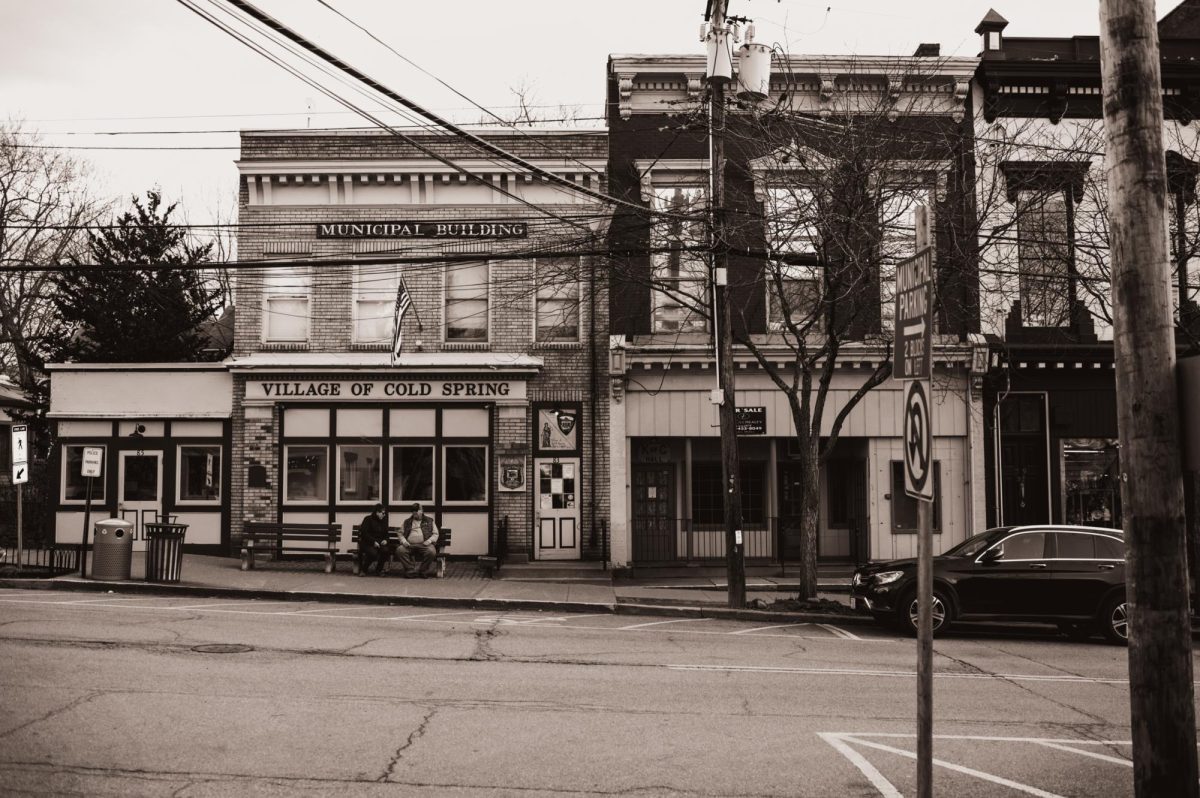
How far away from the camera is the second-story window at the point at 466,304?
22500 mm

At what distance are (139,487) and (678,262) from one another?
12.7 m

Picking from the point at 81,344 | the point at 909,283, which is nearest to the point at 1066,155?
the point at 909,283

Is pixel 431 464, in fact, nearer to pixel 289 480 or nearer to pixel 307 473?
A: pixel 307 473

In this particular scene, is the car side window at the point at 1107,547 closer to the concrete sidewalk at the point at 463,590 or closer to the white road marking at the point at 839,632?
the concrete sidewalk at the point at 463,590

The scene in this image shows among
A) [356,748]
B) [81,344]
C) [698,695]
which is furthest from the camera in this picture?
[81,344]

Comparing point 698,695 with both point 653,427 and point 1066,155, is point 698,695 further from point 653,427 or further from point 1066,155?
point 1066,155

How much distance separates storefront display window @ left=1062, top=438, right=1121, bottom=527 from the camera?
862 inches

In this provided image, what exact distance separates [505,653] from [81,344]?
770 inches

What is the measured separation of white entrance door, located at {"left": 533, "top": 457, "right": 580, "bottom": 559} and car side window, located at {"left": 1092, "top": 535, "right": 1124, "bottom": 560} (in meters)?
10.4

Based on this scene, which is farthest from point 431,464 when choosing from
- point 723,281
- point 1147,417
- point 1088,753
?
point 1147,417

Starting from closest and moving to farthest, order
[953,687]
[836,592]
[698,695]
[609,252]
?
[698,695]
[953,687]
[609,252]
[836,592]

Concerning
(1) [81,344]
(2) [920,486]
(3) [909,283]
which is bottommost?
(2) [920,486]

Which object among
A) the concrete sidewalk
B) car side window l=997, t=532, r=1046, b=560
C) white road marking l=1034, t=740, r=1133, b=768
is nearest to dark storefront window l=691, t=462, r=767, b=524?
the concrete sidewalk

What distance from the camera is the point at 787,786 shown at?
6.81 metres
